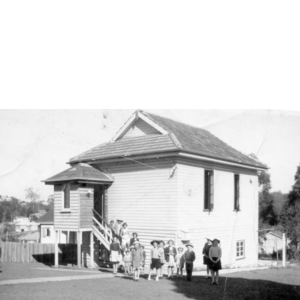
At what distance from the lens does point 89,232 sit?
856 inches

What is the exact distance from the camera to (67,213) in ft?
66.9

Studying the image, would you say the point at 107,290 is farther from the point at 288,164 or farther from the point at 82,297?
the point at 288,164

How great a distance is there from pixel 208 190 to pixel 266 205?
10555 millimetres

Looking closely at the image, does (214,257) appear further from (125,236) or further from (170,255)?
(125,236)

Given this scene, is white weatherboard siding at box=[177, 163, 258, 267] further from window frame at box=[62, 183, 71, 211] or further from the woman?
window frame at box=[62, 183, 71, 211]

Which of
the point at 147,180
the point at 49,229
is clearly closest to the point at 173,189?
the point at 147,180

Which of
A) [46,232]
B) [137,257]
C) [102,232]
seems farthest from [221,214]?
[46,232]

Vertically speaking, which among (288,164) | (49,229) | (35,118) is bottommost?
(49,229)

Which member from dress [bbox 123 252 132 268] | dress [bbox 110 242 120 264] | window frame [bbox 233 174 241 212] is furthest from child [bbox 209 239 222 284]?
window frame [bbox 233 174 241 212]

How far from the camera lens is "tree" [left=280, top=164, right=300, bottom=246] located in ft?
93.4

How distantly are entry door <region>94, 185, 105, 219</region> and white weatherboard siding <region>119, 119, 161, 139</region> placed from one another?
9.39 ft

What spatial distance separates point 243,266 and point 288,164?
29.8 feet

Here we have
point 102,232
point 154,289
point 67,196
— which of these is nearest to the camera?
point 154,289

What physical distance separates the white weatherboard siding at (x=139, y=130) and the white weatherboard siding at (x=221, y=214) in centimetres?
246
